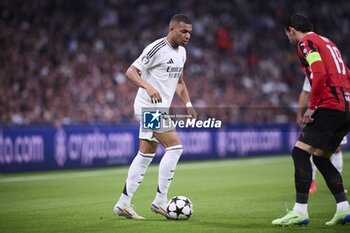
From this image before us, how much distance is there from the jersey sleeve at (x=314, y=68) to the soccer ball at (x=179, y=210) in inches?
86.1

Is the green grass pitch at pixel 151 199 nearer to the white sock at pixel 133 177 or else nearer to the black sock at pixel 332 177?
the white sock at pixel 133 177

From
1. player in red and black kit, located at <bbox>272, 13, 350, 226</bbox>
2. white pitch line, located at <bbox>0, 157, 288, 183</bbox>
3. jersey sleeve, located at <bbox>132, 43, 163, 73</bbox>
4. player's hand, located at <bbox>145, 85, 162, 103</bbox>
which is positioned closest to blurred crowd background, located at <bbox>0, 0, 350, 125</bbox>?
white pitch line, located at <bbox>0, 157, 288, 183</bbox>

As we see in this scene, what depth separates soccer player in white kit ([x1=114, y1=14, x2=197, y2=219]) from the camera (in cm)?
915

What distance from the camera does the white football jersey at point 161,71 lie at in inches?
362

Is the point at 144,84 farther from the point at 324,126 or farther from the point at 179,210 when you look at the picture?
the point at 324,126

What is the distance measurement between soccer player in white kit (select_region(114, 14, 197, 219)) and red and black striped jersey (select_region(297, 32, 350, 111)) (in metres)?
1.81

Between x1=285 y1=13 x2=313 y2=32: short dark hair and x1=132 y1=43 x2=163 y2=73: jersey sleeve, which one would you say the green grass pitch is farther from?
x1=285 y1=13 x2=313 y2=32: short dark hair

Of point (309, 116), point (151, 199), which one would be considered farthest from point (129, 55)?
point (309, 116)

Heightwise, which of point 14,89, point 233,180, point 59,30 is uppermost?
point 59,30

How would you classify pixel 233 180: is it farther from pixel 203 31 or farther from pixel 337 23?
pixel 337 23

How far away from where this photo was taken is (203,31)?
2933 cm

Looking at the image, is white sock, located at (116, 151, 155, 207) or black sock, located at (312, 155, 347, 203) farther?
white sock, located at (116, 151, 155, 207)

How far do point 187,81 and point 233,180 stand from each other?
993 centimetres

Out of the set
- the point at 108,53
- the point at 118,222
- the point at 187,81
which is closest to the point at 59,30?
the point at 108,53
